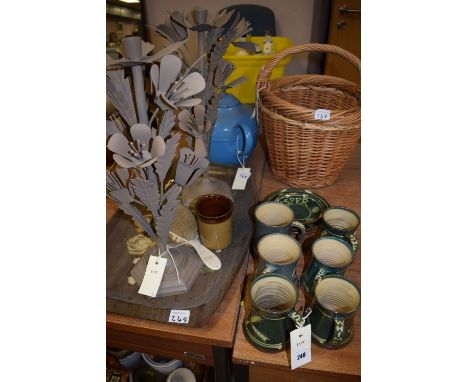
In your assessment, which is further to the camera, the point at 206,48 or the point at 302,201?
the point at 302,201

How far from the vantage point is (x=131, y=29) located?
2.69 metres

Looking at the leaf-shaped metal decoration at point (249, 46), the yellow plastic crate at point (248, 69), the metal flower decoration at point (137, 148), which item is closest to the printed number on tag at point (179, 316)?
the metal flower decoration at point (137, 148)

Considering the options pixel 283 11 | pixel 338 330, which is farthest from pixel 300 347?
pixel 283 11

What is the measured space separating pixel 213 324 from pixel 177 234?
0.23 metres

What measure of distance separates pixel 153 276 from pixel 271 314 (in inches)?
10.9

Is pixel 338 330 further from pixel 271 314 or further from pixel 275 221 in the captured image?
pixel 275 221

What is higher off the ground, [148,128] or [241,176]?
[148,128]

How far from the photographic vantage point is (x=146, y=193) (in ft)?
2.08

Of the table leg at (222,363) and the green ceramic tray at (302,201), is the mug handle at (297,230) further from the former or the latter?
the table leg at (222,363)

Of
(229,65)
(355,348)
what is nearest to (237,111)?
(229,65)

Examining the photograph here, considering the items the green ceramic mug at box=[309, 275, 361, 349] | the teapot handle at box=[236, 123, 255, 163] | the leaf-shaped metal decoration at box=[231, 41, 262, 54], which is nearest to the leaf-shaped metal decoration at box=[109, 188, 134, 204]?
the green ceramic mug at box=[309, 275, 361, 349]

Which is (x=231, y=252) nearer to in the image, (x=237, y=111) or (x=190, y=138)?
(x=190, y=138)

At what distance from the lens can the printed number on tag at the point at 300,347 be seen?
626 millimetres

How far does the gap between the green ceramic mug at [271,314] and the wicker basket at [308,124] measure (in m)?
0.47
